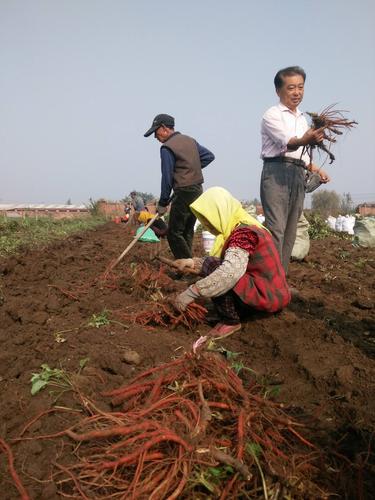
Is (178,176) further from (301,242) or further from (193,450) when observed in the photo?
(193,450)

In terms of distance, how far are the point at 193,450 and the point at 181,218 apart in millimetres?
3520

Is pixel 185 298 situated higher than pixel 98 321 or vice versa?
pixel 185 298

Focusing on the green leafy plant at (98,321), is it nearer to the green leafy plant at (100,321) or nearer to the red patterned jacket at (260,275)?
the green leafy plant at (100,321)

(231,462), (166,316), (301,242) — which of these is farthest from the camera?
(301,242)

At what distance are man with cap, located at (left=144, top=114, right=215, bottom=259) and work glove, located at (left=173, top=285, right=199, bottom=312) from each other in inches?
79.0

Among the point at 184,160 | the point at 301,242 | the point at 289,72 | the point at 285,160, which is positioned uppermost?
the point at 289,72

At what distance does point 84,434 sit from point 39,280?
324cm

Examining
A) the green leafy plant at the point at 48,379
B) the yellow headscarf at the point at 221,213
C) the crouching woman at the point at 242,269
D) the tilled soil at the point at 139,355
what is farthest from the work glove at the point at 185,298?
the green leafy plant at the point at 48,379

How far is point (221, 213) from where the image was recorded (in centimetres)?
290

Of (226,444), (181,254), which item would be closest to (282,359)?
(226,444)

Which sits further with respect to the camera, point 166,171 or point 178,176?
point 178,176

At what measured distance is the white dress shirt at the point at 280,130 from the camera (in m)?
3.79

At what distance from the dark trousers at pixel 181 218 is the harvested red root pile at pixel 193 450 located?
3134 millimetres

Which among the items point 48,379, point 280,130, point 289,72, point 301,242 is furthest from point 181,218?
point 48,379
